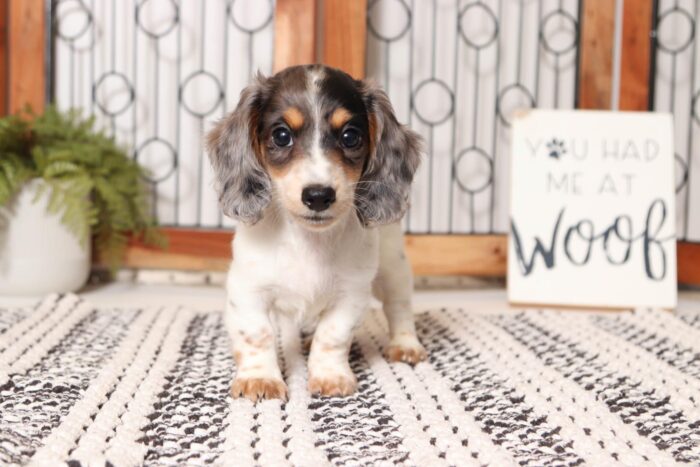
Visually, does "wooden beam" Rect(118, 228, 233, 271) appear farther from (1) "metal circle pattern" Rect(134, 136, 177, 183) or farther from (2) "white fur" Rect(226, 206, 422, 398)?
(2) "white fur" Rect(226, 206, 422, 398)

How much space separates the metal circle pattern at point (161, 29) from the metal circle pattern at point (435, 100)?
0.91 meters

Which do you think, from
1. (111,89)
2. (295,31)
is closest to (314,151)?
(295,31)

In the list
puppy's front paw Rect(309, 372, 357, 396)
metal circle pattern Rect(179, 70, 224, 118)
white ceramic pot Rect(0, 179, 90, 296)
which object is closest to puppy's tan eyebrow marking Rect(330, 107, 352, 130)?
puppy's front paw Rect(309, 372, 357, 396)

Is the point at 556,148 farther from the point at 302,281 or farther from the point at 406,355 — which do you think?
Answer: the point at 302,281

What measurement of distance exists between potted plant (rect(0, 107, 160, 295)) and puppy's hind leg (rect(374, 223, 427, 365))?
1086 millimetres

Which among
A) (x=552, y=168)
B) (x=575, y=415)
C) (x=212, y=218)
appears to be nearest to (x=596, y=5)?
(x=552, y=168)

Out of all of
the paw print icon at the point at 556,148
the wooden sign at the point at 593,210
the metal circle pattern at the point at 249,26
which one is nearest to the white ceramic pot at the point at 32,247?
the metal circle pattern at the point at 249,26

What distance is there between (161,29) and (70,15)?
1.12ft

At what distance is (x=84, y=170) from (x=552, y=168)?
157 cm

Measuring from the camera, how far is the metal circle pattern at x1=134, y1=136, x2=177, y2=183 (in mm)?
2889

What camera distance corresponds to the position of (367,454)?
1193 millimetres

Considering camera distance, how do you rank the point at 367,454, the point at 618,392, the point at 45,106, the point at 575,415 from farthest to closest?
the point at 45,106, the point at 618,392, the point at 575,415, the point at 367,454

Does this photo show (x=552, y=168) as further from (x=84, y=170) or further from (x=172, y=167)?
(x=84, y=170)

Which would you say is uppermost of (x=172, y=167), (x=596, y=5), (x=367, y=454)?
(x=596, y=5)
